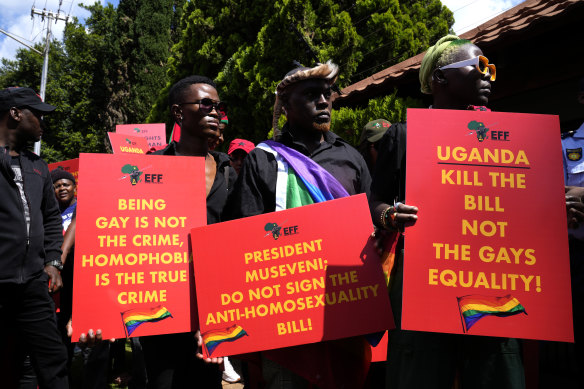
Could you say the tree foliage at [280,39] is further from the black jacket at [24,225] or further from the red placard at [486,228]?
the red placard at [486,228]

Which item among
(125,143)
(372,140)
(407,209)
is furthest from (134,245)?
(125,143)

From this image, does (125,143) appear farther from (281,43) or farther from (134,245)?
(281,43)

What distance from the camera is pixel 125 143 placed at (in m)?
5.02

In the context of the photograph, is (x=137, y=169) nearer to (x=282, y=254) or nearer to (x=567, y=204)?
(x=282, y=254)

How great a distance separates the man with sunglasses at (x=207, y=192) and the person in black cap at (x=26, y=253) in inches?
35.6

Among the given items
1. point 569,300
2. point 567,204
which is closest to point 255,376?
point 569,300

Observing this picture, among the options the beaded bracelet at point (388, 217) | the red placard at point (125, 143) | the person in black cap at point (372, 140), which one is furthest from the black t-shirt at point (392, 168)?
the red placard at point (125, 143)

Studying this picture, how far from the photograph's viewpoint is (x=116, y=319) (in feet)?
6.26

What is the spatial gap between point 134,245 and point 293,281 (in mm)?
731

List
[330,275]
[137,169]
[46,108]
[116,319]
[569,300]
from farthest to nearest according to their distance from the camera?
[46,108] < [137,169] < [116,319] < [330,275] < [569,300]

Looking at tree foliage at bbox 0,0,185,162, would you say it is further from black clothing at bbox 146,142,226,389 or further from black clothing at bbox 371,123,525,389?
black clothing at bbox 371,123,525,389

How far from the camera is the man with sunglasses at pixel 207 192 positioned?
6.97ft

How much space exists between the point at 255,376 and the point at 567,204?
1.40 meters

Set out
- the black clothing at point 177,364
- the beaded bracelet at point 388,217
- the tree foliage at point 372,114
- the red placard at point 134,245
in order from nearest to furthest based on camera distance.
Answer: the beaded bracelet at point 388,217 → the red placard at point 134,245 → the black clothing at point 177,364 → the tree foliage at point 372,114
